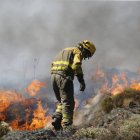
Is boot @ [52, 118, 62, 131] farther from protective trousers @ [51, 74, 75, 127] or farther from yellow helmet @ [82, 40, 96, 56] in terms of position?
yellow helmet @ [82, 40, 96, 56]

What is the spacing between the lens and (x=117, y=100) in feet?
67.8

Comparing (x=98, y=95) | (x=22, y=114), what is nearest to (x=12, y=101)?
(x=22, y=114)

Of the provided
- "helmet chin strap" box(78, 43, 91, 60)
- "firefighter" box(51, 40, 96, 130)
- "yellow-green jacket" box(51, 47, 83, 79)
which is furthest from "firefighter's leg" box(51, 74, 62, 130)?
"helmet chin strap" box(78, 43, 91, 60)

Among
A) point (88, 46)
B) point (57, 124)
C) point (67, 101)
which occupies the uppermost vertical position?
point (88, 46)

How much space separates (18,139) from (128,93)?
12765mm

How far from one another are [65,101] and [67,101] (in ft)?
0.19

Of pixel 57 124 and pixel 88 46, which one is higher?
pixel 88 46

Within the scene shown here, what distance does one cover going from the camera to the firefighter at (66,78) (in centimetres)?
1198

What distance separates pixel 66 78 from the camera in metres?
12.2

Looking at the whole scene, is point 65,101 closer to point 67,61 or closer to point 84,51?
point 67,61

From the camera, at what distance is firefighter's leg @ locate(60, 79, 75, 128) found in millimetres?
12004

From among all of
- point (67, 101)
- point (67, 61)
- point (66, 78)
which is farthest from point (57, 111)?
point (67, 61)

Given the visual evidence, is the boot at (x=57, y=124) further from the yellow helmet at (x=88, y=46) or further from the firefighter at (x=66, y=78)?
the yellow helmet at (x=88, y=46)

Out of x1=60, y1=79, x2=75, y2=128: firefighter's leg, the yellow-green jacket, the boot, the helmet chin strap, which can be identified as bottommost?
the boot
